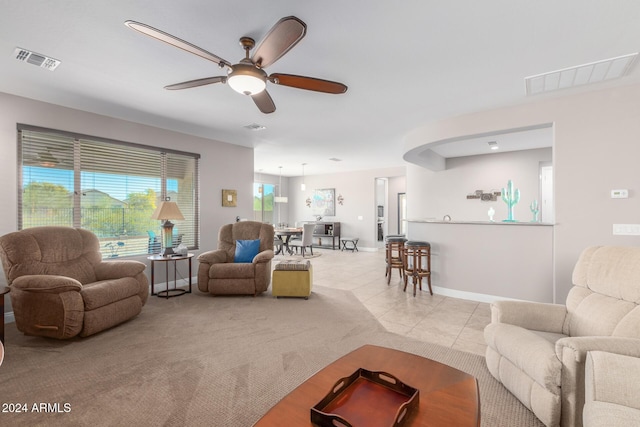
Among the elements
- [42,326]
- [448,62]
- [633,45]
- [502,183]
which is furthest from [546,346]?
[502,183]

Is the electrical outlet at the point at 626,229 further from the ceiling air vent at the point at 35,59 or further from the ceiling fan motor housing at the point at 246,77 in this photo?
the ceiling air vent at the point at 35,59

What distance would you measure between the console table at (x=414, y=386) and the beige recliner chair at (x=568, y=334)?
1.81ft

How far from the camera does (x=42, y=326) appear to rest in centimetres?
274

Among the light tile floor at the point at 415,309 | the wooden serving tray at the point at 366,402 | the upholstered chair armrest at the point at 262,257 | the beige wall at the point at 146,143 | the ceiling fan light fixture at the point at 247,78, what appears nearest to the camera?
the wooden serving tray at the point at 366,402

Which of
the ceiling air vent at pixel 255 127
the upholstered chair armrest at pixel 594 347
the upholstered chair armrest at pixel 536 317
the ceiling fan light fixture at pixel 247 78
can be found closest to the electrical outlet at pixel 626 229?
the upholstered chair armrest at pixel 536 317

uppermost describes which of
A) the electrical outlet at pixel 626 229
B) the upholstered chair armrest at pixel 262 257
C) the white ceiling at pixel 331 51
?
the white ceiling at pixel 331 51

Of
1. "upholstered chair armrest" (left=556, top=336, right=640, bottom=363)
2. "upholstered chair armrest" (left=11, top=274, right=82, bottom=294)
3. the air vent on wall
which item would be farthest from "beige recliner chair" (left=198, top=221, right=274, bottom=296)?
the air vent on wall

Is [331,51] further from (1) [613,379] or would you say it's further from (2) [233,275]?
(2) [233,275]

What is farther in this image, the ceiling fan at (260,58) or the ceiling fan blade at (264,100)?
the ceiling fan blade at (264,100)

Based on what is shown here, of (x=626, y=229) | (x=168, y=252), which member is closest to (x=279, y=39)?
(x=168, y=252)

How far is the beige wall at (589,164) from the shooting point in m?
3.23

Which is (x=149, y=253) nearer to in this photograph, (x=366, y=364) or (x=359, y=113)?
(x=359, y=113)

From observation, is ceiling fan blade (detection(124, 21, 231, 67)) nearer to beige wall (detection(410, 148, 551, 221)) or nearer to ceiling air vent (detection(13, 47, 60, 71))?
ceiling air vent (detection(13, 47, 60, 71))

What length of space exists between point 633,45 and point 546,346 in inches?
103
